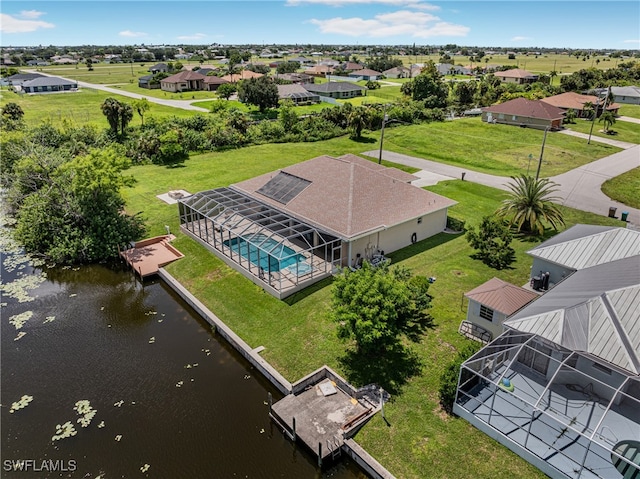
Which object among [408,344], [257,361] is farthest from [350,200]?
[257,361]

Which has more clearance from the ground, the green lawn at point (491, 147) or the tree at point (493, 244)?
the green lawn at point (491, 147)

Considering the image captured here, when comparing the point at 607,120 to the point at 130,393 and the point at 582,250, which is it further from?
the point at 130,393

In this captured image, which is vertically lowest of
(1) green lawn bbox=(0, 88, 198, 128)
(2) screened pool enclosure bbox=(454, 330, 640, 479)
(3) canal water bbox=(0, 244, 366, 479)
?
(3) canal water bbox=(0, 244, 366, 479)

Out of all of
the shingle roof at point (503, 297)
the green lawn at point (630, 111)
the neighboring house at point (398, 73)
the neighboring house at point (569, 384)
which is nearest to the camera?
the neighboring house at point (569, 384)

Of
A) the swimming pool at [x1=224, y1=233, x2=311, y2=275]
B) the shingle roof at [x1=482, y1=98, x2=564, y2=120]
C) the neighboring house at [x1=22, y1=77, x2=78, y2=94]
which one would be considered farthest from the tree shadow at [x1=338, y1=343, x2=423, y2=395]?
the neighboring house at [x1=22, y1=77, x2=78, y2=94]

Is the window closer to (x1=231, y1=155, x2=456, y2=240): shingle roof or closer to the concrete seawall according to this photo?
(x1=231, y1=155, x2=456, y2=240): shingle roof

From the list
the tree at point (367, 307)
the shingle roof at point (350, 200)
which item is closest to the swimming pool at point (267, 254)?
the shingle roof at point (350, 200)

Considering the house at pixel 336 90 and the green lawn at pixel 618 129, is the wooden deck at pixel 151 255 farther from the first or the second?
the house at pixel 336 90
